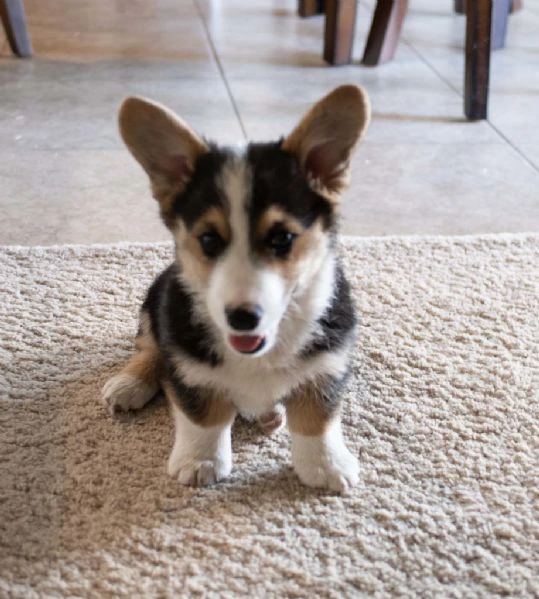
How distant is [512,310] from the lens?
2162mm

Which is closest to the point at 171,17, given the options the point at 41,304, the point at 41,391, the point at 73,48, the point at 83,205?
the point at 73,48

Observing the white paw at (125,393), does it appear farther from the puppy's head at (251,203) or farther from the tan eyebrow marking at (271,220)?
the tan eyebrow marking at (271,220)

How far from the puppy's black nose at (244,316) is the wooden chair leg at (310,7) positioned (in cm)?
409

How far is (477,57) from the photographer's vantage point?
130 inches

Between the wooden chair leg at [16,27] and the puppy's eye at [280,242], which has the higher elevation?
the puppy's eye at [280,242]

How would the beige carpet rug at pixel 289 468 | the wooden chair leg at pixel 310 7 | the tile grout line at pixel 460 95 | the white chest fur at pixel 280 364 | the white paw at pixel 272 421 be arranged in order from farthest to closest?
the wooden chair leg at pixel 310 7 → the tile grout line at pixel 460 95 → the white paw at pixel 272 421 → the white chest fur at pixel 280 364 → the beige carpet rug at pixel 289 468

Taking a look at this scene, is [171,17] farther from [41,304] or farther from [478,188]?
[41,304]

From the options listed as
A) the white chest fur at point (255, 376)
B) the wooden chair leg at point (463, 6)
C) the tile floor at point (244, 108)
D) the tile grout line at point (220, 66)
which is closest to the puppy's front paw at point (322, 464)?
the white chest fur at point (255, 376)

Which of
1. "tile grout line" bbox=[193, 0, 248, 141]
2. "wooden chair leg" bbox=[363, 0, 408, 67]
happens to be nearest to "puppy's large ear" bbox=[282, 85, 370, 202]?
"tile grout line" bbox=[193, 0, 248, 141]

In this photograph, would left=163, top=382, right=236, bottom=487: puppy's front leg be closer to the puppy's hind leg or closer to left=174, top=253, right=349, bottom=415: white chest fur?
left=174, top=253, right=349, bottom=415: white chest fur

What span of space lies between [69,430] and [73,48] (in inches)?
123

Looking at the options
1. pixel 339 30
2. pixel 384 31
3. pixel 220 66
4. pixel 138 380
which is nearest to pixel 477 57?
pixel 384 31

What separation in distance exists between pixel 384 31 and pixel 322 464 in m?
2.97

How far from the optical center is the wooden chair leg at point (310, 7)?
16.2ft
